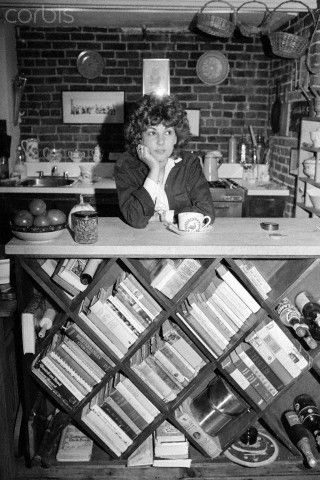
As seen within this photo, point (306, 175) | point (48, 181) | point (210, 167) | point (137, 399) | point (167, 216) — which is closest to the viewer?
point (137, 399)

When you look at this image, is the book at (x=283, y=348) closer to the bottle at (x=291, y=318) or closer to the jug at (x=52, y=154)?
the bottle at (x=291, y=318)

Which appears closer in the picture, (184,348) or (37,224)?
(37,224)

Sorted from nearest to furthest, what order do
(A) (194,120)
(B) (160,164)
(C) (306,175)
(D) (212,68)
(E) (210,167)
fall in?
(B) (160,164) → (C) (306,175) → (E) (210,167) → (D) (212,68) → (A) (194,120)

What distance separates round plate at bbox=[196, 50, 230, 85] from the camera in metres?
4.90

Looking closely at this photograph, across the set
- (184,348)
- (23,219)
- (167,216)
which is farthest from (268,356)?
(23,219)

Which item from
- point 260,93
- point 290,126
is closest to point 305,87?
point 290,126

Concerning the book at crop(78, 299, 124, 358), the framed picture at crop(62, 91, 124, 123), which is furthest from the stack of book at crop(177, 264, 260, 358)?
the framed picture at crop(62, 91, 124, 123)

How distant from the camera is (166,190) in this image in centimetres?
253

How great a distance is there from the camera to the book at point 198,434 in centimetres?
213

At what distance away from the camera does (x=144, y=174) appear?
2.49 meters

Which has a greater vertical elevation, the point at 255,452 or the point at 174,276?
the point at 174,276

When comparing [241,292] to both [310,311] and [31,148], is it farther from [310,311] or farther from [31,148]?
[31,148]

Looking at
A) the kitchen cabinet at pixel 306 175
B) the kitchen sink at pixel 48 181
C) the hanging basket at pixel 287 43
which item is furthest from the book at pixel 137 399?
the kitchen sink at pixel 48 181

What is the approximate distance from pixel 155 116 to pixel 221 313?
1136 mm
